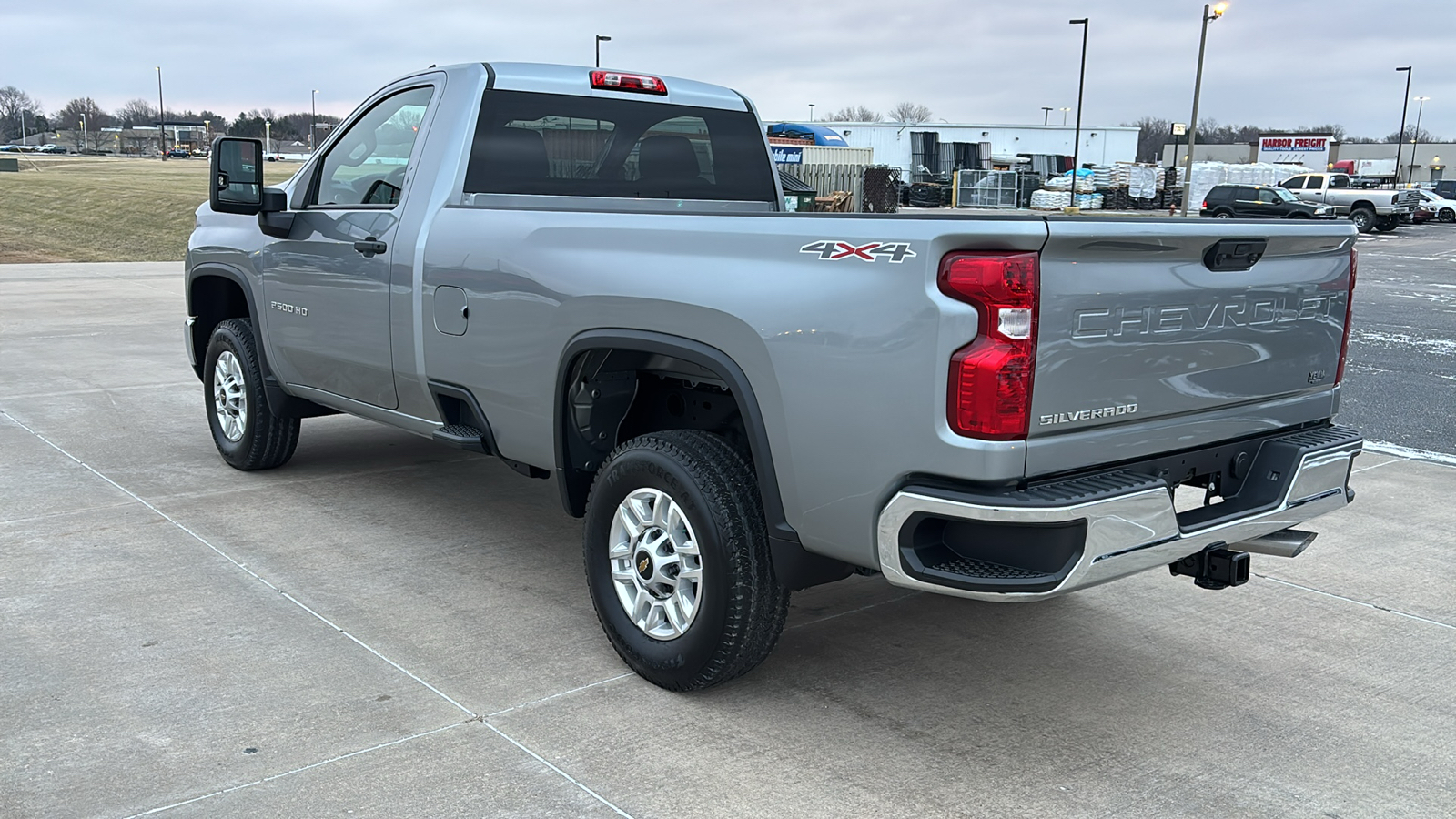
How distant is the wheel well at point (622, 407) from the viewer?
4.10 metres

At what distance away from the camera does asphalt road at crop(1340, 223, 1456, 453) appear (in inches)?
331

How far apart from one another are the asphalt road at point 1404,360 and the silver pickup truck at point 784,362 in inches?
189

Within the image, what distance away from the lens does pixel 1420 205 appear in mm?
49500

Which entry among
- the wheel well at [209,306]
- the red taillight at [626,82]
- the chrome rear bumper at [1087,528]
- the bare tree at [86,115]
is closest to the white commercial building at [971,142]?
the wheel well at [209,306]

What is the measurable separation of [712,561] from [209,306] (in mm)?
4512

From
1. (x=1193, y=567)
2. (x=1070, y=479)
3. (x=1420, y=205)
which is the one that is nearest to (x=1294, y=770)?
(x=1193, y=567)

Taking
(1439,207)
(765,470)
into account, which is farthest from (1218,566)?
(1439,207)

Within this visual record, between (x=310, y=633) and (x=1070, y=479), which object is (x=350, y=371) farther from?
(x=1070, y=479)

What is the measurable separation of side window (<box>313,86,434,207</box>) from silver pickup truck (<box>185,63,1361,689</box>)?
0.07 feet

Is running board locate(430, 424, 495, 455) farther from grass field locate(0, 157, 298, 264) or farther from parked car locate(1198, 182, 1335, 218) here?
parked car locate(1198, 182, 1335, 218)

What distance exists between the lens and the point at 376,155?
5402 millimetres

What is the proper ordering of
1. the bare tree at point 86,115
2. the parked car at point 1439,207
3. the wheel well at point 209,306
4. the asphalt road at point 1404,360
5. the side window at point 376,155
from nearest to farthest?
the side window at point 376,155, the wheel well at point 209,306, the asphalt road at point 1404,360, the parked car at point 1439,207, the bare tree at point 86,115

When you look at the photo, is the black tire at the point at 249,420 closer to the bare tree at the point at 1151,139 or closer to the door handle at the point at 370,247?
the door handle at the point at 370,247

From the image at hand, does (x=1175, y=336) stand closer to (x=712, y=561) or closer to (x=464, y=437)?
(x=712, y=561)
